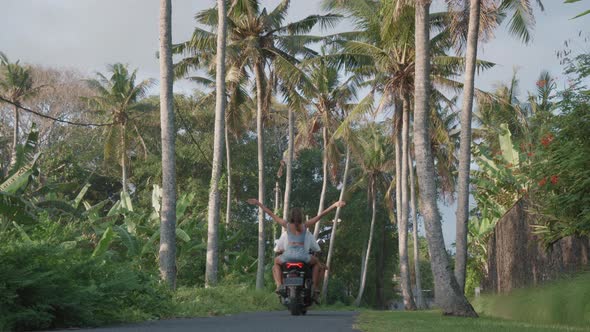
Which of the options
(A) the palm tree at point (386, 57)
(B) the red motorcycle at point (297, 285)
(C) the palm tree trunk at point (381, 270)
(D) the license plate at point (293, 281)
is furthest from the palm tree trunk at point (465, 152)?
(C) the palm tree trunk at point (381, 270)

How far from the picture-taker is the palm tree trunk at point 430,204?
50.5 ft

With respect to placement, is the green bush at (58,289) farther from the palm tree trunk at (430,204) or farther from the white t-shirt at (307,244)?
Answer: the palm tree trunk at (430,204)

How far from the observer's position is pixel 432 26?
3269 centimetres

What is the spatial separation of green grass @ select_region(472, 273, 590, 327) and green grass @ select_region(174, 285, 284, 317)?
5896 mm

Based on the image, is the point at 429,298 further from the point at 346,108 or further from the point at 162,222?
the point at 162,222

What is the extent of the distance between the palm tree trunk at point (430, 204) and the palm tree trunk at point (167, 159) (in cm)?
564

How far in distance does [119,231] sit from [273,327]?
1357cm

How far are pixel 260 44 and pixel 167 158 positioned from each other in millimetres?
14612

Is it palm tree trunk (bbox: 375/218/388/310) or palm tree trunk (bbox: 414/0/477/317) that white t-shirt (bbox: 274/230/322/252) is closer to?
palm tree trunk (bbox: 414/0/477/317)

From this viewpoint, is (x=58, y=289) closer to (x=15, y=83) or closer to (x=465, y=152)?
(x=465, y=152)

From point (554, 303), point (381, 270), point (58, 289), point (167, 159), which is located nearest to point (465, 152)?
point (167, 159)

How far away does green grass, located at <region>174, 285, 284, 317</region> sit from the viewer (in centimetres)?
1603

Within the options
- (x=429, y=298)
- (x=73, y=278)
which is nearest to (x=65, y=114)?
(x=73, y=278)

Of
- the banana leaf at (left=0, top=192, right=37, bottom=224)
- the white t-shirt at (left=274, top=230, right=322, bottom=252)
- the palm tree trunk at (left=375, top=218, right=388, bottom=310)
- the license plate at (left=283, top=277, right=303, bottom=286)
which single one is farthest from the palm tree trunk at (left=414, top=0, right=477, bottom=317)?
the palm tree trunk at (left=375, top=218, right=388, bottom=310)
